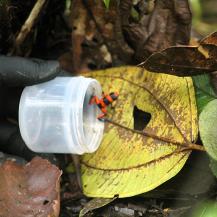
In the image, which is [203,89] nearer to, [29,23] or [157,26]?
[157,26]

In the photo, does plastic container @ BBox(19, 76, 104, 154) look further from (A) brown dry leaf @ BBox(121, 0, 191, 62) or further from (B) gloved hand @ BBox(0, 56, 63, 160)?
(A) brown dry leaf @ BBox(121, 0, 191, 62)

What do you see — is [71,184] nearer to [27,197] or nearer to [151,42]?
[27,197]

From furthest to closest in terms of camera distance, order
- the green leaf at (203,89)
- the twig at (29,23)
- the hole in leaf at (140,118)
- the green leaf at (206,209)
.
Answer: the twig at (29,23) < the hole in leaf at (140,118) < the green leaf at (203,89) < the green leaf at (206,209)

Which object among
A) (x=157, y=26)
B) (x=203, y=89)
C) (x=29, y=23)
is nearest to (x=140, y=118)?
(x=203, y=89)

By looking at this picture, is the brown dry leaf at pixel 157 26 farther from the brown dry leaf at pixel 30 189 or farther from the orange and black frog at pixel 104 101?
Result: the brown dry leaf at pixel 30 189

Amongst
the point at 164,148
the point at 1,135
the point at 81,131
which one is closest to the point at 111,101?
the point at 81,131

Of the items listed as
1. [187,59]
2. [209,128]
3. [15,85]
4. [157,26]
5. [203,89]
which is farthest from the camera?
[157,26]

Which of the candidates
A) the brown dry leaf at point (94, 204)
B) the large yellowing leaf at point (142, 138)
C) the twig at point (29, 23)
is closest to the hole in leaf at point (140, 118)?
the large yellowing leaf at point (142, 138)

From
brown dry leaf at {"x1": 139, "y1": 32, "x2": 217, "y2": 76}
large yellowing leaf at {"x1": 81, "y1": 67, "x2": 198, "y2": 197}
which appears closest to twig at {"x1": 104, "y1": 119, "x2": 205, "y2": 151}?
large yellowing leaf at {"x1": 81, "y1": 67, "x2": 198, "y2": 197}
